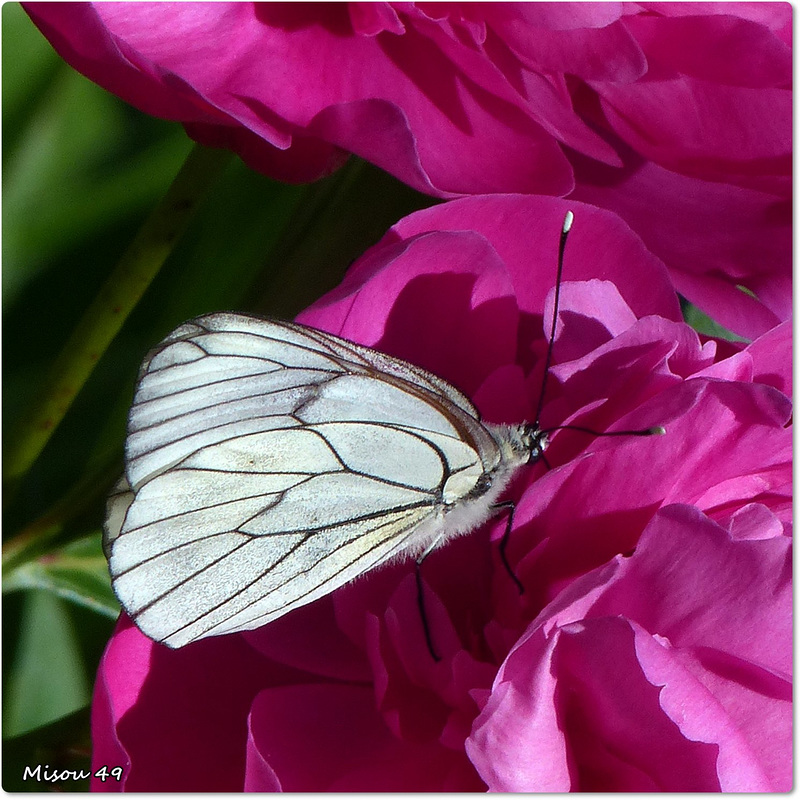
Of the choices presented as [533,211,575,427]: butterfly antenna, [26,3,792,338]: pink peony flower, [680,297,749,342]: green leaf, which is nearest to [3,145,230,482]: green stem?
[26,3,792,338]: pink peony flower

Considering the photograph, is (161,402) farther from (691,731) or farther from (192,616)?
(691,731)

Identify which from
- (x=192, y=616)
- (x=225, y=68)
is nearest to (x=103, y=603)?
(x=192, y=616)

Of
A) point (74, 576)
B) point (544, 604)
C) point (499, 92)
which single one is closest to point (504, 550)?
point (544, 604)

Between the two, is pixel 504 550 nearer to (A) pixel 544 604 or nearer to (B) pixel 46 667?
(A) pixel 544 604

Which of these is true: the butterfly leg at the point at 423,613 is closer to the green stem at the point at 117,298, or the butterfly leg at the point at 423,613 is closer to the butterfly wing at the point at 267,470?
the butterfly wing at the point at 267,470

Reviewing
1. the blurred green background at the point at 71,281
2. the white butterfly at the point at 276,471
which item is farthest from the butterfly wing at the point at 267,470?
the blurred green background at the point at 71,281

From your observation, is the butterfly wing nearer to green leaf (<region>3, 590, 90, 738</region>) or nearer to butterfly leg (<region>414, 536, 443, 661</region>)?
butterfly leg (<region>414, 536, 443, 661</region>)
